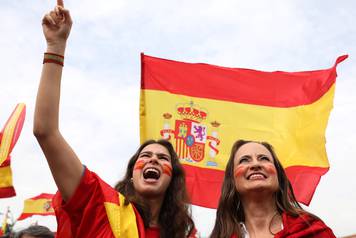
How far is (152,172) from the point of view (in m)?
4.04

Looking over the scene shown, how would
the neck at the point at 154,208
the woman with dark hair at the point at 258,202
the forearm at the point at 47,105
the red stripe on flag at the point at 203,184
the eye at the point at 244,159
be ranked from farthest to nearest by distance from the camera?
the red stripe on flag at the point at 203,184, the eye at the point at 244,159, the neck at the point at 154,208, the woman with dark hair at the point at 258,202, the forearm at the point at 47,105

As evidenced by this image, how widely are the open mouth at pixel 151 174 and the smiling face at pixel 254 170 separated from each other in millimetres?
628

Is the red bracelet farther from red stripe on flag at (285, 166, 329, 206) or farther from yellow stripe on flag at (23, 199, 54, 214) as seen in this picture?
yellow stripe on flag at (23, 199, 54, 214)

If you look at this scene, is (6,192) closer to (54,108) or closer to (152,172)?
(152,172)

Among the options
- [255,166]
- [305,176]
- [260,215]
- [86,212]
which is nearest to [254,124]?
[305,176]

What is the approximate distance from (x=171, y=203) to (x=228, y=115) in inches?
114

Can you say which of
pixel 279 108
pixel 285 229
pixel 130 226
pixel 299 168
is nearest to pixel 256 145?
pixel 285 229

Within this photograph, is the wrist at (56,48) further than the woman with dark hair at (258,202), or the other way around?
the woman with dark hair at (258,202)

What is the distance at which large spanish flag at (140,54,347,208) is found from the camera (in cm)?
627

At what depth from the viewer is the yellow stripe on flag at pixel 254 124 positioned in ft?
20.7

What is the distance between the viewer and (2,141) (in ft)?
23.8

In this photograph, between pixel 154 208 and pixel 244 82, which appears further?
pixel 244 82

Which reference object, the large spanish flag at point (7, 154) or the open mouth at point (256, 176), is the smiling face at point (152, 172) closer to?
the open mouth at point (256, 176)

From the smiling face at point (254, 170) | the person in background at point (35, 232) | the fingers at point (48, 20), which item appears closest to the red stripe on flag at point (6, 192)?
the person in background at point (35, 232)
